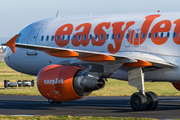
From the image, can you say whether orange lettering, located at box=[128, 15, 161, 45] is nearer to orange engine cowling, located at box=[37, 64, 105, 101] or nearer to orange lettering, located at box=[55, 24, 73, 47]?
orange engine cowling, located at box=[37, 64, 105, 101]

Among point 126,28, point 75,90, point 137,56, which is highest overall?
point 126,28

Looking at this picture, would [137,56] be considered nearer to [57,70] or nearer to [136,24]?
[136,24]

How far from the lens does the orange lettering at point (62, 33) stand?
22.0 m

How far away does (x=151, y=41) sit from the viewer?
18.6 m

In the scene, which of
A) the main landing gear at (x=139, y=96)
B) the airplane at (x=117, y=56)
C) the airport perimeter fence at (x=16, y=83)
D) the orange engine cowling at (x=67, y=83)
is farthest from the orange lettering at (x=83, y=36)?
the airport perimeter fence at (x=16, y=83)

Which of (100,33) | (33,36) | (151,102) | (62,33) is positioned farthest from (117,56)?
(33,36)

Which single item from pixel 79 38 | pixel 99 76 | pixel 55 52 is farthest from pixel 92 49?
pixel 55 52

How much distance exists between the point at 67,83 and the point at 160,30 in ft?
17.5

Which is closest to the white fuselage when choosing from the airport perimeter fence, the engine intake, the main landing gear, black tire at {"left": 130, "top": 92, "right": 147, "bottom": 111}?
the main landing gear

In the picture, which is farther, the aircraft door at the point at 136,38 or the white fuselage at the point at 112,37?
the aircraft door at the point at 136,38

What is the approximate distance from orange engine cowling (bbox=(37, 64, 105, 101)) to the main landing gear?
1.66 metres

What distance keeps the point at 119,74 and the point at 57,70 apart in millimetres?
3482

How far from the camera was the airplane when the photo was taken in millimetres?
17328

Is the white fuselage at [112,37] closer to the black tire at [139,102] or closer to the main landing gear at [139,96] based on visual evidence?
the main landing gear at [139,96]
